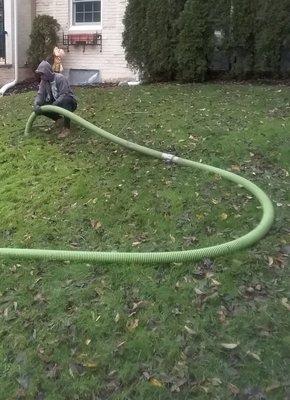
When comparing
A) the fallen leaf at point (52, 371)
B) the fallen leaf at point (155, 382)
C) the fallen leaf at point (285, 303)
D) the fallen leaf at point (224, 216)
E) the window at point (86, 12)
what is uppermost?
the window at point (86, 12)

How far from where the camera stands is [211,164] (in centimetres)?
648

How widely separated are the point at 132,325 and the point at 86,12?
11458 millimetres

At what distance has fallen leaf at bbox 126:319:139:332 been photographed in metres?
3.83

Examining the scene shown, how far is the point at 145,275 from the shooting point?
14.4 feet

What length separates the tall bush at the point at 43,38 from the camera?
13586 mm

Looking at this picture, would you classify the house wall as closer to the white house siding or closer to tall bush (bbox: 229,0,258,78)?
the white house siding

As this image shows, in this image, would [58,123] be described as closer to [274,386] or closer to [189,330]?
[189,330]

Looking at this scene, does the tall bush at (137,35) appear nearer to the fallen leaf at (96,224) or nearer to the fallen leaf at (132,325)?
the fallen leaf at (96,224)

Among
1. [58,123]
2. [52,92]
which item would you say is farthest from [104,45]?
[52,92]

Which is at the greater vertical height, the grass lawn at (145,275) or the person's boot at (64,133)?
the person's boot at (64,133)

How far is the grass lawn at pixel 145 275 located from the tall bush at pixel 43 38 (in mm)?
6339

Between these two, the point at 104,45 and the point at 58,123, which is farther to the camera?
the point at 104,45

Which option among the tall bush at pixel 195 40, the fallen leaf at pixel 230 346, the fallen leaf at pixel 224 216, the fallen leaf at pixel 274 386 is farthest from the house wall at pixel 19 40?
the fallen leaf at pixel 274 386

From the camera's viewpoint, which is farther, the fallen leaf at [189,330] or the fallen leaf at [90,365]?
the fallen leaf at [189,330]
